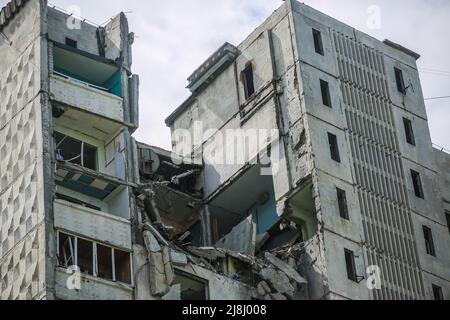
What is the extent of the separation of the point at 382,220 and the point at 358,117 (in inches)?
205

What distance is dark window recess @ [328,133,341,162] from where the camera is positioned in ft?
195

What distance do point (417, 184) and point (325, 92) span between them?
19.7 ft

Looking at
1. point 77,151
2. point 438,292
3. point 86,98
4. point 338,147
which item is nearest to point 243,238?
point 338,147

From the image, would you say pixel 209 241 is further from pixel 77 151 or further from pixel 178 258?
pixel 178 258

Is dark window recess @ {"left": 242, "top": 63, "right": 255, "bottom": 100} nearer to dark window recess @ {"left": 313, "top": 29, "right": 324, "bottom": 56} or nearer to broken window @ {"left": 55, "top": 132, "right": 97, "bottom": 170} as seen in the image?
dark window recess @ {"left": 313, "top": 29, "right": 324, "bottom": 56}

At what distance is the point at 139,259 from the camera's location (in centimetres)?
5362

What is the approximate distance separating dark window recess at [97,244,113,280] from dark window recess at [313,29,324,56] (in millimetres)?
15009

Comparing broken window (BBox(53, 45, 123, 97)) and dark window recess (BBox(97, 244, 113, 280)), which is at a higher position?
broken window (BBox(53, 45, 123, 97))

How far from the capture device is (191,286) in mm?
55531

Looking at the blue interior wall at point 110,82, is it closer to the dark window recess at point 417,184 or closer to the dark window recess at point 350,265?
the dark window recess at point 350,265

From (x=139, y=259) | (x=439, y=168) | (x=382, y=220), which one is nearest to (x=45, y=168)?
(x=139, y=259)

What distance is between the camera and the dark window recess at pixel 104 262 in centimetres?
5323

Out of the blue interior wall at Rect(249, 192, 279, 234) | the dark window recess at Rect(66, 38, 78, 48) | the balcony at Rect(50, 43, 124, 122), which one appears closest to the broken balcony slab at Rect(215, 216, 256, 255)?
the blue interior wall at Rect(249, 192, 279, 234)

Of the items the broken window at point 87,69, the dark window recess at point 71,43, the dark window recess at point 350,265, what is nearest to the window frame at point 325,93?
the dark window recess at point 350,265
